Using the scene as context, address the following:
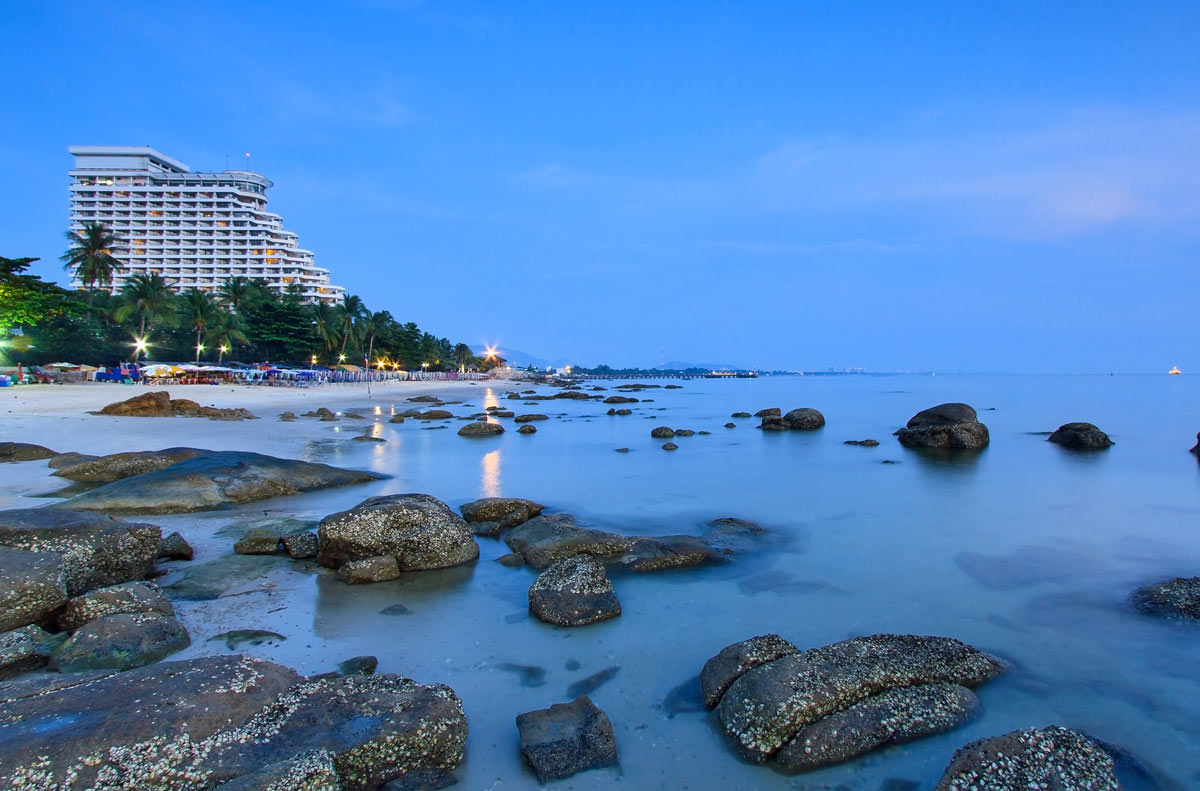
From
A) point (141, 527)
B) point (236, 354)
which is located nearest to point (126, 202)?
point (236, 354)

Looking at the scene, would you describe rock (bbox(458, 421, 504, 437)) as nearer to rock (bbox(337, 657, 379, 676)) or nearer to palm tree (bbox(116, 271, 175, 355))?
rock (bbox(337, 657, 379, 676))

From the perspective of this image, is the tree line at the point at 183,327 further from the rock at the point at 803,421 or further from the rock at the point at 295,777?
the rock at the point at 295,777

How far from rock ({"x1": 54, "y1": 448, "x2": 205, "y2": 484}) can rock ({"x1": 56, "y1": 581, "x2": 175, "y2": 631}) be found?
8063 mm

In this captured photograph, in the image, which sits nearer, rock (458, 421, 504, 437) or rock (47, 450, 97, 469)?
rock (47, 450, 97, 469)

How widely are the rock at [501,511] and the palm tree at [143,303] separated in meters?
71.5

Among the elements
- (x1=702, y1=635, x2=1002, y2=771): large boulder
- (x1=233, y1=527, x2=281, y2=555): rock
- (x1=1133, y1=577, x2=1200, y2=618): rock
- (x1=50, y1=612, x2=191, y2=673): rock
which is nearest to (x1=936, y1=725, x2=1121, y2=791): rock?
(x1=702, y1=635, x2=1002, y2=771): large boulder

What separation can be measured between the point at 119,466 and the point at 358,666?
1124cm

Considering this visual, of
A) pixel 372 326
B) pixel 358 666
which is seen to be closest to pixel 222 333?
pixel 372 326

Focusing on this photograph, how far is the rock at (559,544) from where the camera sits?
31.4ft

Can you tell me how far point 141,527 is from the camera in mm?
8047

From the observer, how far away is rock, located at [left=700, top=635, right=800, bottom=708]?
570cm

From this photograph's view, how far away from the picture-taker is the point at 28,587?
6.18 metres

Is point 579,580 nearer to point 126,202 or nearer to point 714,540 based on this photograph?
point 714,540

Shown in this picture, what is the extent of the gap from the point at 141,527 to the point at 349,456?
12848mm
